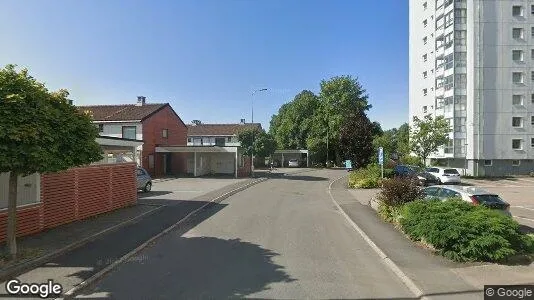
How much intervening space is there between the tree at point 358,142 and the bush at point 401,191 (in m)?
19.5

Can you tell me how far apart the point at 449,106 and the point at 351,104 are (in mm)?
23807

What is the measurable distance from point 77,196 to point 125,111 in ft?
97.7

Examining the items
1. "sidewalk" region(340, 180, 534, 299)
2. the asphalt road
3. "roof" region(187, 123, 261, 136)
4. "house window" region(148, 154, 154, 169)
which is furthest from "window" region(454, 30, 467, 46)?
"sidewalk" region(340, 180, 534, 299)

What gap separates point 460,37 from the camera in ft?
147

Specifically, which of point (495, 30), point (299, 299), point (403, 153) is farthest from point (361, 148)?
point (299, 299)

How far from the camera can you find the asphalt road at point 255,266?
700cm

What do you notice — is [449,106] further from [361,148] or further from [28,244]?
[28,244]

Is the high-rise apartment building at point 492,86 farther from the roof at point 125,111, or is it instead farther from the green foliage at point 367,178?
the roof at point 125,111

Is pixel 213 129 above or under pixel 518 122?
above

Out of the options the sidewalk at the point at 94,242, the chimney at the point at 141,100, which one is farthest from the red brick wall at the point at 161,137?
the sidewalk at the point at 94,242

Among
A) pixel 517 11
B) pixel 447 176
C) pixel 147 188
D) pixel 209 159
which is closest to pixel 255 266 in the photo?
pixel 147 188

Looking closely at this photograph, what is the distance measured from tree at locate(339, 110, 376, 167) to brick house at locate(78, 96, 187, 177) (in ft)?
58.7

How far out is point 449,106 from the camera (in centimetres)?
4603

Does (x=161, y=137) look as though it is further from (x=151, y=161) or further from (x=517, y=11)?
(x=517, y=11)
